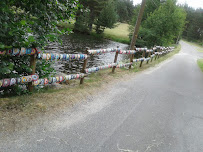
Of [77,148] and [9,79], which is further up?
[9,79]

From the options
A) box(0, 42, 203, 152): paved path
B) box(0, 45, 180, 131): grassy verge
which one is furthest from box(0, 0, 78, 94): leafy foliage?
box(0, 42, 203, 152): paved path

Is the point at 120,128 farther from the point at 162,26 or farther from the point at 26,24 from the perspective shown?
the point at 162,26

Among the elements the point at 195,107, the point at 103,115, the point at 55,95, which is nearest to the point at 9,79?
the point at 55,95

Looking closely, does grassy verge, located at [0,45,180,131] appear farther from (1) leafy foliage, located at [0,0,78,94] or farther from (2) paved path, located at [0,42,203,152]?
(1) leafy foliage, located at [0,0,78,94]

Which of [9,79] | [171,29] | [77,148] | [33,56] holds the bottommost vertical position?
[77,148]

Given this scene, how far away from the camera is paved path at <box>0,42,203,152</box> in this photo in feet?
10.4

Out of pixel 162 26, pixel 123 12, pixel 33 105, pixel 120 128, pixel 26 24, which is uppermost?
pixel 123 12

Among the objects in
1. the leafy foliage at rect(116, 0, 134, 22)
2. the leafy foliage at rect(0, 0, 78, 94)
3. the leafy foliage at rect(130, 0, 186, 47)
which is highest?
the leafy foliage at rect(116, 0, 134, 22)

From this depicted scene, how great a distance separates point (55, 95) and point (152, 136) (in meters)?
2.77

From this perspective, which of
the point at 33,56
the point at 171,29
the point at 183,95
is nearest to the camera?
the point at 33,56

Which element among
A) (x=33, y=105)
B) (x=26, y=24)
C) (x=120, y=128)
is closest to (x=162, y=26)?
(x=120, y=128)

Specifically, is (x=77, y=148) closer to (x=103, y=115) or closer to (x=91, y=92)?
(x=103, y=115)

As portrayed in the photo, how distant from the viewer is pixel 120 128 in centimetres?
399

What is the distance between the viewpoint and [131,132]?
154 inches
